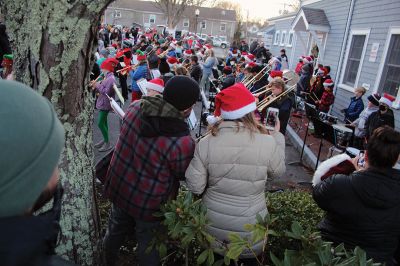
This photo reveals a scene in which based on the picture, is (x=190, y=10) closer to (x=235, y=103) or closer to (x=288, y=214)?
(x=288, y=214)

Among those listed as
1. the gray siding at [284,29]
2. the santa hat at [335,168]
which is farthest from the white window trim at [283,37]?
the santa hat at [335,168]

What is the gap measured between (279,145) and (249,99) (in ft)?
1.34

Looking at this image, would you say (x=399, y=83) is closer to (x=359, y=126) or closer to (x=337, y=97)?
(x=359, y=126)

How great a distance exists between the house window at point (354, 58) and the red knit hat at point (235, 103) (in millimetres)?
9816

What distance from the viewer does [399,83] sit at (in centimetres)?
845

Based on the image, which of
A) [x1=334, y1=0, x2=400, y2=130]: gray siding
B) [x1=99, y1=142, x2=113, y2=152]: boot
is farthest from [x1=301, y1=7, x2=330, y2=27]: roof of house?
[x1=99, y1=142, x2=113, y2=152]: boot

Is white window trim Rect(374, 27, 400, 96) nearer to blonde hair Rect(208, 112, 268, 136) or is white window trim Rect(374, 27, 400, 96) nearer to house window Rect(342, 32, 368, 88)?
house window Rect(342, 32, 368, 88)

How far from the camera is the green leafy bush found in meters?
2.66

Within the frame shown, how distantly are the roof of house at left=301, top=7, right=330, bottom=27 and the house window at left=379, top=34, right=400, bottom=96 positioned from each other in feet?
17.5

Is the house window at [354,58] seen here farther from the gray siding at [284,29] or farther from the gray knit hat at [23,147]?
the gray knit hat at [23,147]

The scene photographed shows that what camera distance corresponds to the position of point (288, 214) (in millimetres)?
2918

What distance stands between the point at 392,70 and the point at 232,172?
8.67m

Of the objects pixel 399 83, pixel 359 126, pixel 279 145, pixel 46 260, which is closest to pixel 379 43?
pixel 399 83

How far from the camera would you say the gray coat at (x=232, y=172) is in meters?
2.22
